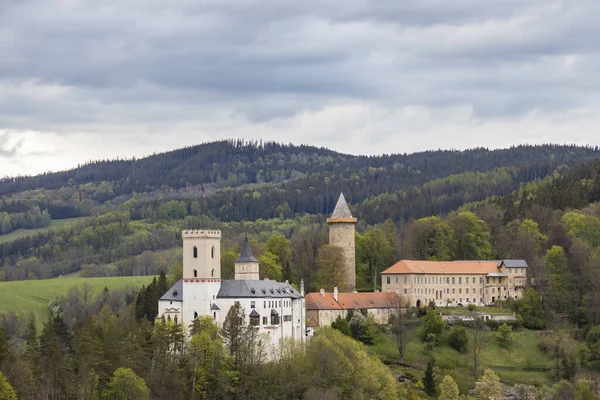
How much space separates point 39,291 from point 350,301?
7320cm

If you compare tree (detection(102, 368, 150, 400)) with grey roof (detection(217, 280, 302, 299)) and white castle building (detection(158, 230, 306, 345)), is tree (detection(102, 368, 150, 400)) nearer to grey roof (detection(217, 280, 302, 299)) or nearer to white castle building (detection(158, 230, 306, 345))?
white castle building (detection(158, 230, 306, 345))

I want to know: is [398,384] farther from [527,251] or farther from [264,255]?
[527,251]

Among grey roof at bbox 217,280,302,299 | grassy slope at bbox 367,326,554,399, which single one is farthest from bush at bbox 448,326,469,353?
grey roof at bbox 217,280,302,299

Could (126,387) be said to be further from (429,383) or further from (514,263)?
(514,263)

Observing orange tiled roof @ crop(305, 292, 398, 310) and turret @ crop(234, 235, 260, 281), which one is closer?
turret @ crop(234, 235, 260, 281)

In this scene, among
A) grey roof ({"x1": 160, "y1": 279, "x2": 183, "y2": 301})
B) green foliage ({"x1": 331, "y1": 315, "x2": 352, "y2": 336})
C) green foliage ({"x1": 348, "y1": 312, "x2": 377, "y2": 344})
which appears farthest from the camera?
A: green foliage ({"x1": 348, "y1": 312, "x2": 377, "y2": 344})

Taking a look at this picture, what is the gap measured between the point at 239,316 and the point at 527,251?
52.5 metres

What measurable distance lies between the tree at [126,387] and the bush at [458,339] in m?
40.9

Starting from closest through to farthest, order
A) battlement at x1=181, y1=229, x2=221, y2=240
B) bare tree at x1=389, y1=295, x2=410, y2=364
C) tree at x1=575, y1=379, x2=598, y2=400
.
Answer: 1. battlement at x1=181, y1=229, x2=221, y2=240
2. tree at x1=575, y1=379, x2=598, y2=400
3. bare tree at x1=389, y1=295, x2=410, y2=364

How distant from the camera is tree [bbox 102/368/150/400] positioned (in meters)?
77.6

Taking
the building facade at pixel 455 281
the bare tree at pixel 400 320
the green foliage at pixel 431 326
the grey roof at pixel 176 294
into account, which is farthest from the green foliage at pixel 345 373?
the building facade at pixel 455 281

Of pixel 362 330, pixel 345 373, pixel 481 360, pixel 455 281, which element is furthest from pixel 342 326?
pixel 455 281

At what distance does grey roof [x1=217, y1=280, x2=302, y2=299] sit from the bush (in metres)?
21.0

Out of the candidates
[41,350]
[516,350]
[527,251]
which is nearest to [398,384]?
[516,350]
